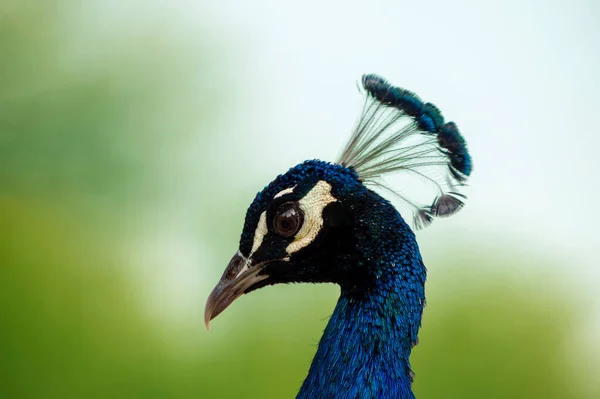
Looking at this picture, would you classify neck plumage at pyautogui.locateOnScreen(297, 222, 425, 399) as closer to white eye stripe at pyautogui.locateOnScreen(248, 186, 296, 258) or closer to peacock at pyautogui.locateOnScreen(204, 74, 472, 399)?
peacock at pyautogui.locateOnScreen(204, 74, 472, 399)

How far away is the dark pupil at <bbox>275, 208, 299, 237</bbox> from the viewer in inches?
48.6

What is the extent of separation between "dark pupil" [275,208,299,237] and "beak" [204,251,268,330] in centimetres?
8

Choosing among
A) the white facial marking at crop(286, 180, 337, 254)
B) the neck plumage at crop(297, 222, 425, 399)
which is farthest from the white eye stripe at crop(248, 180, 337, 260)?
the neck plumage at crop(297, 222, 425, 399)

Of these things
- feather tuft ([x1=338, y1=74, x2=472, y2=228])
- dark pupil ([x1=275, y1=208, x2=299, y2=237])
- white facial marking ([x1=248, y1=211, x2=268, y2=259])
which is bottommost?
white facial marking ([x1=248, y1=211, x2=268, y2=259])

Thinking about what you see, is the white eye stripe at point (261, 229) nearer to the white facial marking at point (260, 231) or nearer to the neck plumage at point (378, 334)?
the white facial marking at point (260, 231)

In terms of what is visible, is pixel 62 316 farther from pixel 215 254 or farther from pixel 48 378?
pixel 215 254

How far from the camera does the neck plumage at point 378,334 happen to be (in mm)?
1206

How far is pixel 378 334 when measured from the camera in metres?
1.22

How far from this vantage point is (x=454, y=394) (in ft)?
8.99

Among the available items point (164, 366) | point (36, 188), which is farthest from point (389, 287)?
point (36, 188)

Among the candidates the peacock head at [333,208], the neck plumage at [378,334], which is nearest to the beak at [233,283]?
the peacock head at [333,208]

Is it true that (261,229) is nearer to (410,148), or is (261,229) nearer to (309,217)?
(309,217)

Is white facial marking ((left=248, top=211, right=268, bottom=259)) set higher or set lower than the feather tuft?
lower

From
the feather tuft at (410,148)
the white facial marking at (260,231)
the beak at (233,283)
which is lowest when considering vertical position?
the beak at (233,283)
